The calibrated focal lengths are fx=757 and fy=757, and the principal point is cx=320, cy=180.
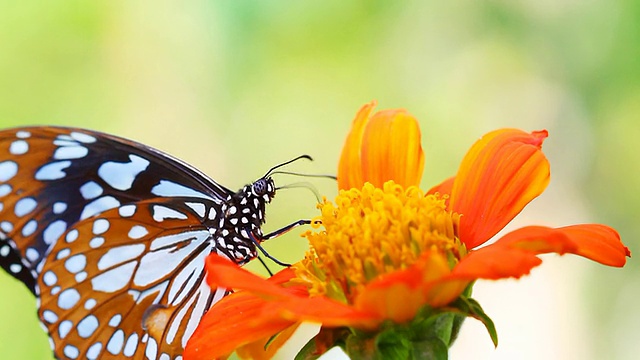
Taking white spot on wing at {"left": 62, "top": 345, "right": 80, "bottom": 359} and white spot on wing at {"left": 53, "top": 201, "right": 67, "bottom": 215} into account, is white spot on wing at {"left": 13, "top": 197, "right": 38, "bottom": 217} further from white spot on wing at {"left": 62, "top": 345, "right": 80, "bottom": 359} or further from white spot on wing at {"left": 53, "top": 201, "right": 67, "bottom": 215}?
white spot on wing at {"left": 62, "top": 345, "right": 80, "bottom": 359}

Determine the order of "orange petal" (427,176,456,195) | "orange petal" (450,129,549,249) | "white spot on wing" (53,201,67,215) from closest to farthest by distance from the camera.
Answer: "orange petal" (450,129,549,249)
"orange petal" (427,176,456,195)
"white spot on wing" (53,201,67,215)

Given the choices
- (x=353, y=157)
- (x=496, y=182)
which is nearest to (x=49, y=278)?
(x=353, y=157)

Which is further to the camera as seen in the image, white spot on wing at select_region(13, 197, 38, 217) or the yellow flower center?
white spot on wing at select_region(13, 197, 38, 217)

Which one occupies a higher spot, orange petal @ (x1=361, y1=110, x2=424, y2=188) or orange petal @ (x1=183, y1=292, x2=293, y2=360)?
orange petal @ (x1=361, y1=110, x2=424, y2=188)

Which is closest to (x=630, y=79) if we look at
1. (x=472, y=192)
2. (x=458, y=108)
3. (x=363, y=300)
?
(x=458, y=108)

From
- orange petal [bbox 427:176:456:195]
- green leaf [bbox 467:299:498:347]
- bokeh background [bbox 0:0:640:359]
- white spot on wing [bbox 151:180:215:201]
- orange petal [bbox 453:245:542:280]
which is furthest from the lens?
bokeh background [bbox 0:0:640:359]

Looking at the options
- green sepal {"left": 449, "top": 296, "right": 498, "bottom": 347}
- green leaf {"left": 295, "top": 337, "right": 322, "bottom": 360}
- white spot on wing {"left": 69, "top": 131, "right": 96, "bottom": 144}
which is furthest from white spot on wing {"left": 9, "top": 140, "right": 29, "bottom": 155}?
green sepal {"left": 449, "top": 296, "right": 498, "bottom": 347}

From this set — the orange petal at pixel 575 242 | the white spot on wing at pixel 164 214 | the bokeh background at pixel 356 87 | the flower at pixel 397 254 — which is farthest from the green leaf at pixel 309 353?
the bokeh background at pixel 356 87
